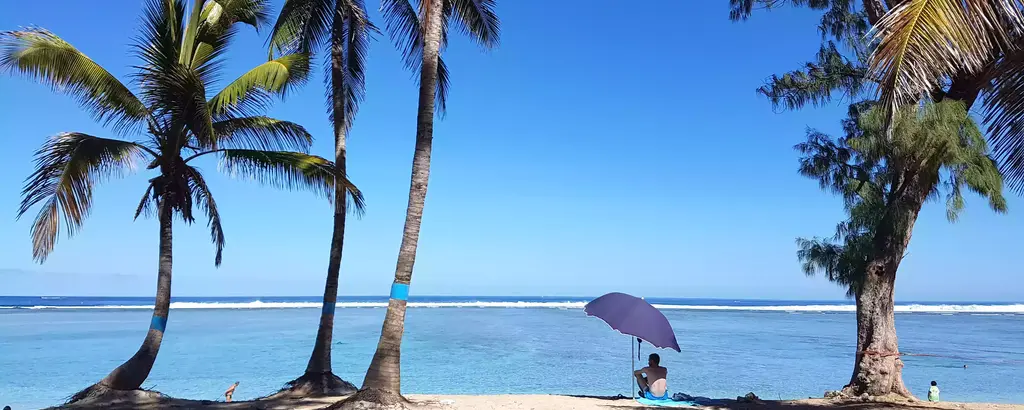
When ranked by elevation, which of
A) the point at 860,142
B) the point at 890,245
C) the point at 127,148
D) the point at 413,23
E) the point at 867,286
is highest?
the point at 413,23

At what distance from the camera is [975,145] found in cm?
1017

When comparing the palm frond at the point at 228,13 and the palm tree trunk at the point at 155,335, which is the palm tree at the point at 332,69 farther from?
the palm tree trunk at the point at 155,335

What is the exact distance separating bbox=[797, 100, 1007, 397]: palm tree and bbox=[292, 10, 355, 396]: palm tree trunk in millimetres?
8357

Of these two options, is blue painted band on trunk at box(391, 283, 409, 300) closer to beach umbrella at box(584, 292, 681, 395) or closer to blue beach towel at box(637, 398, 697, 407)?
beach umbrella at box(584, 292, 681, 395)

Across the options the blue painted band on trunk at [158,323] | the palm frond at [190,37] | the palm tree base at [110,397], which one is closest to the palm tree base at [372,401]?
the palm tree base at [110,397]

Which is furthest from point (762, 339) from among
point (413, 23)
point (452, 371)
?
point (413, 23)

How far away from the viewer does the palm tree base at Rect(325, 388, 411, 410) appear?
8.02 meters

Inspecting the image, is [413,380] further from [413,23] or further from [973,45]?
[973,45]

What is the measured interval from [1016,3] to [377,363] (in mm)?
7504

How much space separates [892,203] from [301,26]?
1038 cm

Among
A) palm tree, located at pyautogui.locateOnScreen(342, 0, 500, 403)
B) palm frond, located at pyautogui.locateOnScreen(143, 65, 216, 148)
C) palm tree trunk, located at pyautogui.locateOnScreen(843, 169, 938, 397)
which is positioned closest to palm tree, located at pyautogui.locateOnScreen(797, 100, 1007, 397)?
palm tree trunk, located at pyautogui.locateOnScreen(843, 169, 938, 397)

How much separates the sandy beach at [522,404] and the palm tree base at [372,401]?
1.37ft

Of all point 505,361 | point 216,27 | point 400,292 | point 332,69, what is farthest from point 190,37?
point 505,361

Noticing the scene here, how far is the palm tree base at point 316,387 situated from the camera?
1062 cm
